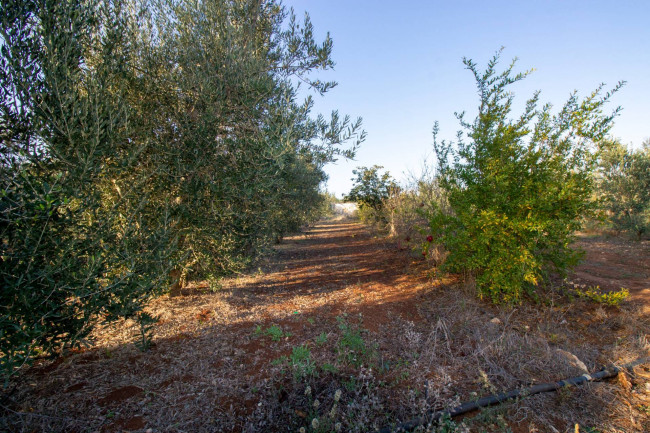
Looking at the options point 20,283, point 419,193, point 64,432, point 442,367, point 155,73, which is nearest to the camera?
point 20,283

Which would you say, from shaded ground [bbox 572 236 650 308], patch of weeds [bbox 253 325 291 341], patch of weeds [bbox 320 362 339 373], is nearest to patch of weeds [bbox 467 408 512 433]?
patch of weeds [bbox 320 362 339 373]

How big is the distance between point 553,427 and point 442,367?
4.12 feet

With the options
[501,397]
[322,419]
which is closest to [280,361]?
[322,419]

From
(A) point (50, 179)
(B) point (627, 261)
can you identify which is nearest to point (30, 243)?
(A) point (50, 179)

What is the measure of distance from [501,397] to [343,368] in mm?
1920

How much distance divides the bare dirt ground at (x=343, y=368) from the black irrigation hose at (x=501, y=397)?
0.09m

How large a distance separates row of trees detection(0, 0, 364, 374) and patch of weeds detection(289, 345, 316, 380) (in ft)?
6.82

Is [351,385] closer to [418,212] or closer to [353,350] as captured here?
[353,350]

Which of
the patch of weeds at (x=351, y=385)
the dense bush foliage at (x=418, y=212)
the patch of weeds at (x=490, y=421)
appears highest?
the dense bush foliage at (x=418, y=212)

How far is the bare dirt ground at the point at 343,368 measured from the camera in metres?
3.02

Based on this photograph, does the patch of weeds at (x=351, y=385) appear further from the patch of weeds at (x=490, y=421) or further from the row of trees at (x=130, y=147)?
the row of trees at (x=130, y=147)

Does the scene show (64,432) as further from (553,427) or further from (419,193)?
(419,193)

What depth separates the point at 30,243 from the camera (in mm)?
2643

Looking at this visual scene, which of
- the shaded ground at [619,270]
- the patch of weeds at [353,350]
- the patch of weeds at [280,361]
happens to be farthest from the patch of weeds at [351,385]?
the shaded ground at [619,270]
